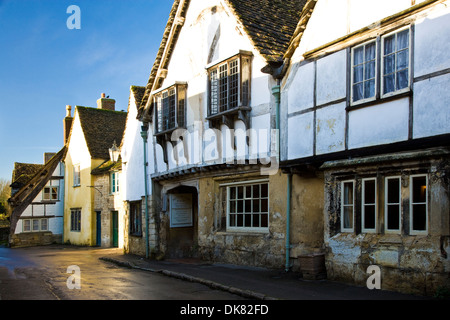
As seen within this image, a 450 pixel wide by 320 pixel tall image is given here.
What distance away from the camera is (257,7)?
49.5ft

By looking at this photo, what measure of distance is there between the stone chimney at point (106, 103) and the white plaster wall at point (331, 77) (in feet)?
86.4

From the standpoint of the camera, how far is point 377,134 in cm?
976

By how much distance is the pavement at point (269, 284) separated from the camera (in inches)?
354

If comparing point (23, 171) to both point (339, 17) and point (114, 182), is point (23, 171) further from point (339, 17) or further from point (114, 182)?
point (339, 17)

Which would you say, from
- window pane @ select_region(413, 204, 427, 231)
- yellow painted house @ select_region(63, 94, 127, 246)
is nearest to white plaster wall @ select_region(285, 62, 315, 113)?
window pane @ select_region(413, 204, 427, 231)

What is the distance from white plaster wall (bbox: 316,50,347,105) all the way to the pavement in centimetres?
408

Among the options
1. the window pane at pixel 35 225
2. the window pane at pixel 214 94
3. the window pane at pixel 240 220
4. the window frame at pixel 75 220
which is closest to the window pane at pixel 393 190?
the window pane at pixel 240 220

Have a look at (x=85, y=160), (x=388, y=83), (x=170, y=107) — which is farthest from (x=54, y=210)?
(x=388, y=83)

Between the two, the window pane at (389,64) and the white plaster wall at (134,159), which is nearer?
the window pane at (389,64)

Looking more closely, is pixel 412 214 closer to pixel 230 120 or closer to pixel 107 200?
pixel 230 120

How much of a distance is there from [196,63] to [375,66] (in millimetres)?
7684

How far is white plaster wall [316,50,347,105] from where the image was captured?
10.7 metres

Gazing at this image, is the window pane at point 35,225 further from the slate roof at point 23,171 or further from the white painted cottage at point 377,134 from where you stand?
the white painted cottage at point 377,134
